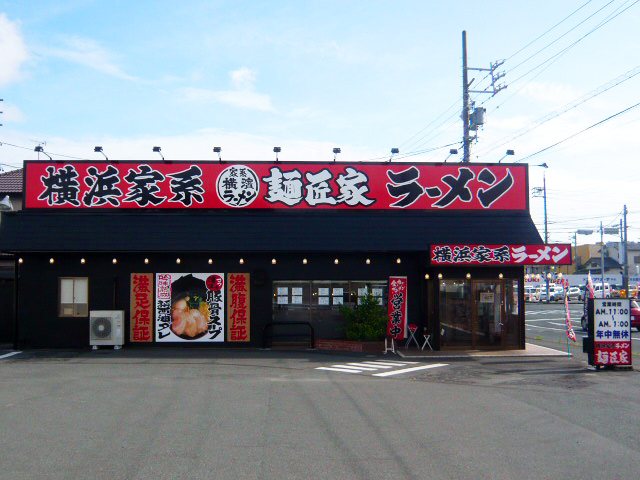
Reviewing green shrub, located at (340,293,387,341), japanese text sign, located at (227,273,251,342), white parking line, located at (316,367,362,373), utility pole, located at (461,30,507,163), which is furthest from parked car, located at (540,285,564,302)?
white parking line, located at (316,367,362,373)

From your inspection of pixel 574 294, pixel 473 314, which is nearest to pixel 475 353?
pixel 473 314

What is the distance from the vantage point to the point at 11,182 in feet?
92.8

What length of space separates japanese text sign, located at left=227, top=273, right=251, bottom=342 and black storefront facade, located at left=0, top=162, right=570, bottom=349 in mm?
113

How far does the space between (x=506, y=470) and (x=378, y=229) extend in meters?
13.2

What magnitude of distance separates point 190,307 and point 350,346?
515 cm

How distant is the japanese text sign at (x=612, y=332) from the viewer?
Result: 51.5 feet

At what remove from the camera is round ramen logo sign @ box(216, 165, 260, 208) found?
2033 cm

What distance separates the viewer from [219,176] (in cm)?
2036

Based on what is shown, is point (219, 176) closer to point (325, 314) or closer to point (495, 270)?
point (325, 314)

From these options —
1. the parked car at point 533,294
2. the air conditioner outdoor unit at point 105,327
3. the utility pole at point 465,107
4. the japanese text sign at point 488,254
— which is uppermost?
the utility pole at point 465,107

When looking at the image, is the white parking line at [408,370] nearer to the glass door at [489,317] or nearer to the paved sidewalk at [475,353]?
the paved sidewalk at [475,353]

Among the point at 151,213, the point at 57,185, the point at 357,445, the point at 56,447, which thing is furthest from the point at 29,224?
the point at 357,445

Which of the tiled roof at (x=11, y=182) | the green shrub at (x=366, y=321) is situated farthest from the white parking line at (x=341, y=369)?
the tiled roof at (x=11, y=182)

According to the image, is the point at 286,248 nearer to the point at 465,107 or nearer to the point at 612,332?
the point at 612,332
